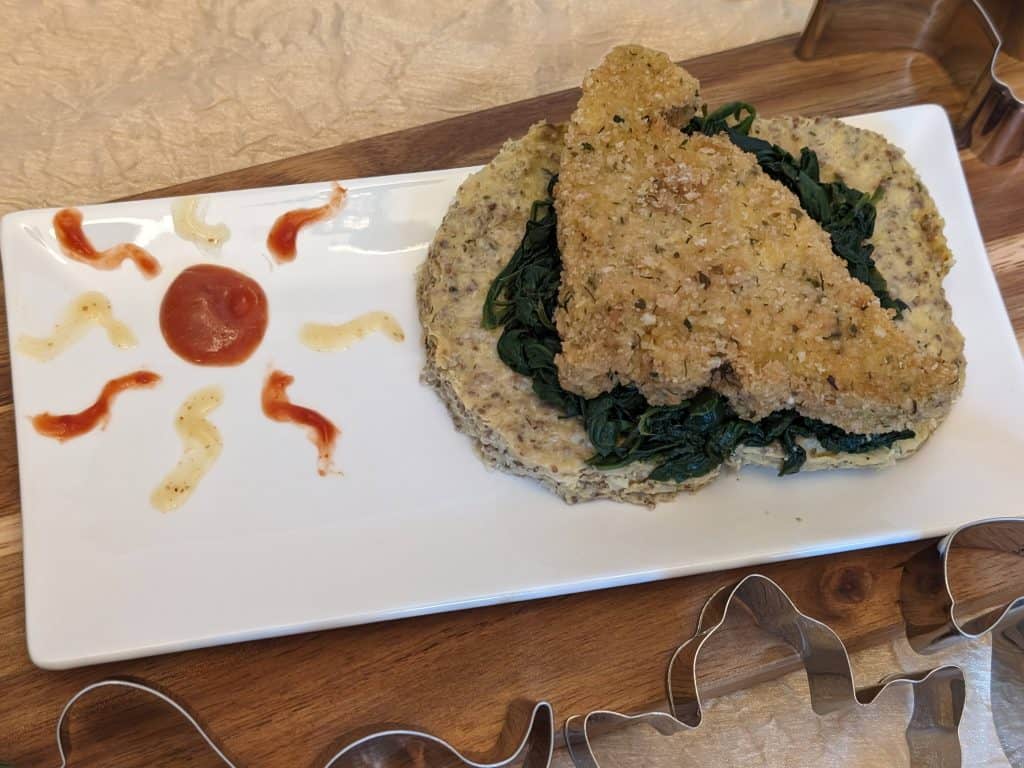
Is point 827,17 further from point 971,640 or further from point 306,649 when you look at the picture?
point 306,649

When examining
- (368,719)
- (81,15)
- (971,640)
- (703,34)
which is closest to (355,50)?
(81,15)

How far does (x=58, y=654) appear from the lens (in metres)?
2.70

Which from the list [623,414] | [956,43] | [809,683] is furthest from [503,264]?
[956,43]

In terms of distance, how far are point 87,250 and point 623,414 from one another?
2.05 metres

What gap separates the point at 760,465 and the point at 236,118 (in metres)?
3.07

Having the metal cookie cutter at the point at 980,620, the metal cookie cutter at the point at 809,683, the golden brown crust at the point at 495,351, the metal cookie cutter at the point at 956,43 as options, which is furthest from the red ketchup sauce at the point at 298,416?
the metal cookie cutter at the point at 956,43

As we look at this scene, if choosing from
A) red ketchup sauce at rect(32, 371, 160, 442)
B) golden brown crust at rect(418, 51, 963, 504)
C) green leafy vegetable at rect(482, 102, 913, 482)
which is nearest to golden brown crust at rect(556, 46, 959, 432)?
green leafy vegetable at rect(482, 102, 913, 482)

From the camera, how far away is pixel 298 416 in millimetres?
3115

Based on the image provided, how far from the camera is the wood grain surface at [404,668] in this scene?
283cm

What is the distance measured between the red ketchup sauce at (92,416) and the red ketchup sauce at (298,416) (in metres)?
0.41

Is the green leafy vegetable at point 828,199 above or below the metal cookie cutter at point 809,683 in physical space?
above

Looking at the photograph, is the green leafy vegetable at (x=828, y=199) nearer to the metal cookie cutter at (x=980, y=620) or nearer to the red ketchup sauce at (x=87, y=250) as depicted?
the metal cookie cutter at (x=980, y=620)

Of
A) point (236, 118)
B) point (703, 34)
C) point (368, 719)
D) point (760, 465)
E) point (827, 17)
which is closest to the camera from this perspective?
point (368, 719)

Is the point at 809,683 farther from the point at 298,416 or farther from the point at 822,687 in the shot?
the point at 298,416
